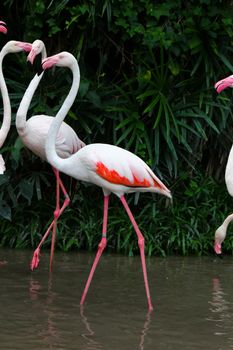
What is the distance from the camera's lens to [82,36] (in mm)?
9258

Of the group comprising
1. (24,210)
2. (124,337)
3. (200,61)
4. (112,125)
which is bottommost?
(124,337)

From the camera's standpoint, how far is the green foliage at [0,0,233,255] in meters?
8.92

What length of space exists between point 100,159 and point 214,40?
10.6 ft

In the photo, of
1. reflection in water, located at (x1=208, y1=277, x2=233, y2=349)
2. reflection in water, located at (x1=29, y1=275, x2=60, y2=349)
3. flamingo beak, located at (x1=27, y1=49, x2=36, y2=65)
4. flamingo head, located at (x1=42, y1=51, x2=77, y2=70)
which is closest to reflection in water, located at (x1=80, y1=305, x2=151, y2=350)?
reflection in water, located at (x1=29, y1=275, x2=60, y2=349)

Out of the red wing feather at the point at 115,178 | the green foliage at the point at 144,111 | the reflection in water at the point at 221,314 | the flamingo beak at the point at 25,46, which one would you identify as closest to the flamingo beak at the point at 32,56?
the flamingo beak at the point at 25,46

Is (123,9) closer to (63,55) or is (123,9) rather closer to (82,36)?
(82,36)

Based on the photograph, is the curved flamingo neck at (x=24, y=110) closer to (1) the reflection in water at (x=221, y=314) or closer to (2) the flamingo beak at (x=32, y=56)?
(2) the flamingo beak at (x=32, y=56)

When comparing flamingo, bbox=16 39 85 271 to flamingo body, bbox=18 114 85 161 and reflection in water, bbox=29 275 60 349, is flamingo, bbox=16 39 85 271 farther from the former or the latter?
reflection in water, bbox=29 275 60 349

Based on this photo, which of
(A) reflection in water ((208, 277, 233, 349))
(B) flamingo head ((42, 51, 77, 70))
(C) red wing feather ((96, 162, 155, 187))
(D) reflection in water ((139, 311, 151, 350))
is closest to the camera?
(D) reflection in water ((139, 311, 151, 350))

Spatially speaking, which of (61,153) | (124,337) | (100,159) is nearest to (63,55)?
(100,159)

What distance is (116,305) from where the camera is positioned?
6.26 meters

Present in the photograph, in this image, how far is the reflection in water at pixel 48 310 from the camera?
17.3ft

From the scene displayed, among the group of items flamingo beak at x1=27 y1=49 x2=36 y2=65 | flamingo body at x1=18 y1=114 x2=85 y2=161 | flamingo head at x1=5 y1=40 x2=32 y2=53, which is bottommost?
flamingo body at x1=18 y1=114 x2=85 y2=161

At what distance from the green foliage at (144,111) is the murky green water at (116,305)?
499 mm
